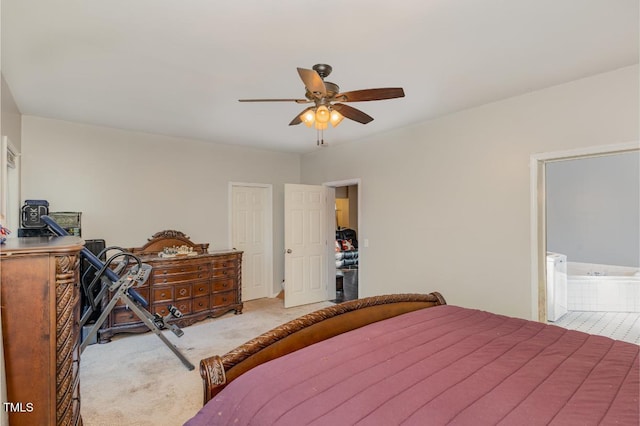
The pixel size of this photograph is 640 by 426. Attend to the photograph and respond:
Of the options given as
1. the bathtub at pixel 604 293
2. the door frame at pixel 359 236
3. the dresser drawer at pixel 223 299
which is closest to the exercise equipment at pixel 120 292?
the dresser drawer at pixel 223 299

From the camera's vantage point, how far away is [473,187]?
350cm

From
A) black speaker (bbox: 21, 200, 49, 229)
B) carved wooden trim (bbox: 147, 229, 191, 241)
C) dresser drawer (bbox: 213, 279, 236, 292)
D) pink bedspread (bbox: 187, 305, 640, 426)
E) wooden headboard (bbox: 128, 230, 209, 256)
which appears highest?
black speaker (bbox: 21, 200, 49, 229)

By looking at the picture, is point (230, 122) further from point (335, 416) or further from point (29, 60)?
point (335, 416)

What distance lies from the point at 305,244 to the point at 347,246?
2.30m

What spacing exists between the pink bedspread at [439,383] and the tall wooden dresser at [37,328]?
73 cm

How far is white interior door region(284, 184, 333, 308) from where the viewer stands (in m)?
5.08

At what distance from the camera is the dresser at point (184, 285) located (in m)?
Answer: 3.81

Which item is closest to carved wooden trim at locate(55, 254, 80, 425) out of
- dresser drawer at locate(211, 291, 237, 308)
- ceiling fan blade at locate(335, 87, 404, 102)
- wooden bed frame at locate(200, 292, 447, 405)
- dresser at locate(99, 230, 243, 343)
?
wooden bed frame at locate(200, 292, 447, 405)

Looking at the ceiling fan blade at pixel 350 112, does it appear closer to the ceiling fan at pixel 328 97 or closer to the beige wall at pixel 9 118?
the ceiling fan at pixel 328 97

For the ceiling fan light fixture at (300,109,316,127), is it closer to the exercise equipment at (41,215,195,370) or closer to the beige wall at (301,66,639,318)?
the exercise equipment at (41,215,195,370)

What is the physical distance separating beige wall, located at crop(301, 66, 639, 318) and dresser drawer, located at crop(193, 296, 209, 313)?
86.7 inches

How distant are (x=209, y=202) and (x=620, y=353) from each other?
190 inches

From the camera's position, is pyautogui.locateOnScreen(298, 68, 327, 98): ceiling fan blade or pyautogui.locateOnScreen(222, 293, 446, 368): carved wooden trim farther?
pyautogui.locateOnScreen(298, 68, 327, 98): ceiling fan blade

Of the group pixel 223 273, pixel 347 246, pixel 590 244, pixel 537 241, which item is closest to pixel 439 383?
pixel 537 241
